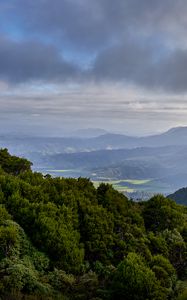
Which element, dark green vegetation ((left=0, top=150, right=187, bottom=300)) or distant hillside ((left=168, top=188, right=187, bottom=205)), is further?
distant hillside ((left=168, top=188, right=187, bottom=205))

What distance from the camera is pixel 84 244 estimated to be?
58.9ft

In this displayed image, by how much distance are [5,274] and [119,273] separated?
397cm

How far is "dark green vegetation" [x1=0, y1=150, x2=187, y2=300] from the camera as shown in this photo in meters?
14.1

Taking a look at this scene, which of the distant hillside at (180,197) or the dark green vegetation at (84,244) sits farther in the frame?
the distant hillside at (180,197)

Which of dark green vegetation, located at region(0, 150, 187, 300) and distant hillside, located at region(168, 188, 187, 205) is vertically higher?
distant hillside, located at region(168, 188, 187, 205)

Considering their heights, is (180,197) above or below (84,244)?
above

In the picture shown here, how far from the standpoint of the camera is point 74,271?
16250 millimetres

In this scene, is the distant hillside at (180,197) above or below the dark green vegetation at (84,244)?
above

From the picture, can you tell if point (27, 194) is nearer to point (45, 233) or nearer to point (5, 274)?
point (45, 233)

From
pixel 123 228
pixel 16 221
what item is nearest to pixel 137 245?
pixel 123 228

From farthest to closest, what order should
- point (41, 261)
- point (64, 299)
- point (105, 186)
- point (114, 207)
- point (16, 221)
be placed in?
point (105, 186) → point (114, 207) → point (16, 221) → point (41, 261) → point (64, 299)

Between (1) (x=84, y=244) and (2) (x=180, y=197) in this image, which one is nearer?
(1) (x=84, y=244)

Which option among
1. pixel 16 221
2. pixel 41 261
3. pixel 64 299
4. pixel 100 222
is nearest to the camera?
pixel 64 299

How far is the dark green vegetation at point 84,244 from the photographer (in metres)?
14.1
